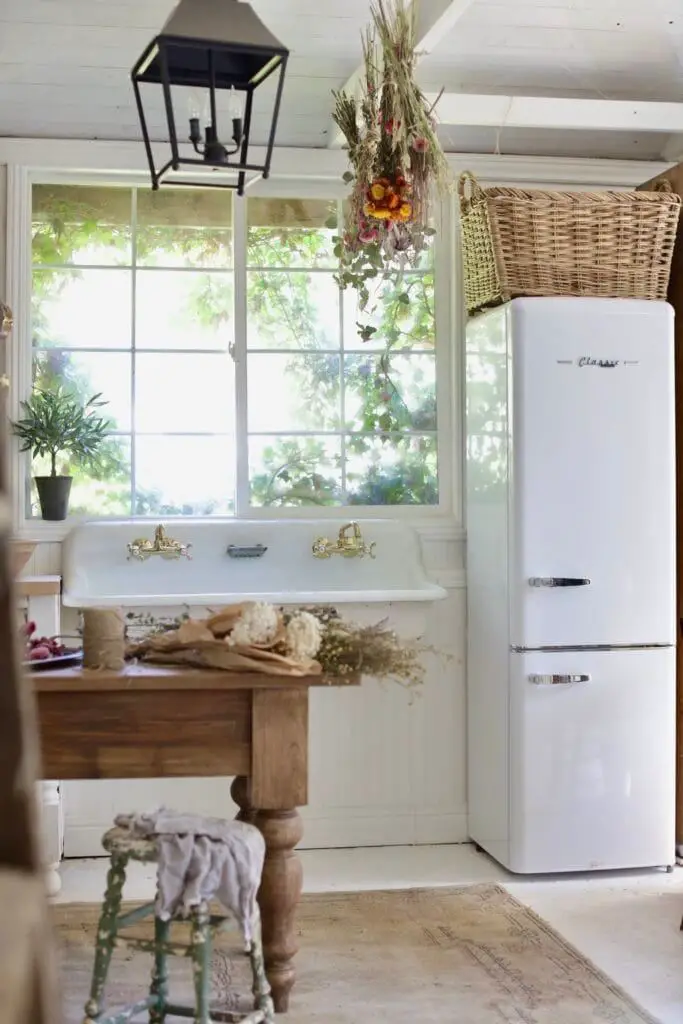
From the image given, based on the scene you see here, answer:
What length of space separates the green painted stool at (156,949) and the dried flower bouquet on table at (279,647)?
1.37ft

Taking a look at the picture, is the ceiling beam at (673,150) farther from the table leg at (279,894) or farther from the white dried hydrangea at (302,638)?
the table leg at (279,894)

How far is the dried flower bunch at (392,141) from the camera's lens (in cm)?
346

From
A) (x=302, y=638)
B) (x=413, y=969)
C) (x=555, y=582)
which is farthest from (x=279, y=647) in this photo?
(x=555, y=582)

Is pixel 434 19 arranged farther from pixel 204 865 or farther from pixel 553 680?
pixel 204 865

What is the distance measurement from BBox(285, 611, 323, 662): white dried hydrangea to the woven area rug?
843mm

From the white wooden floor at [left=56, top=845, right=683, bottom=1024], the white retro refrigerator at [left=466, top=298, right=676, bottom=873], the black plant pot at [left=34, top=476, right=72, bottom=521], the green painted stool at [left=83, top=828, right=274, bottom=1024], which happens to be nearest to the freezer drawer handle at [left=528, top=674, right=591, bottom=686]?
the white retro refrigerator at [left=466, top=298, right=676, bottom=873]

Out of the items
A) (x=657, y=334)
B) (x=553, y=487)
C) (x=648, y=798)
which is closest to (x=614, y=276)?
(x=657, y=334)

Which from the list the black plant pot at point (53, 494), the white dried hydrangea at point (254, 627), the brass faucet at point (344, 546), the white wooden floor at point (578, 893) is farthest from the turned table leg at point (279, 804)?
the black plant pot at point (53, 494)

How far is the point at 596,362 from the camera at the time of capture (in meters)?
3.85

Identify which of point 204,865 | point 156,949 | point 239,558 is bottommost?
point 156,949

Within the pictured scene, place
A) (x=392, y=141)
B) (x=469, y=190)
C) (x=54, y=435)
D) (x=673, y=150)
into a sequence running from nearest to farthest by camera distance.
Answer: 1. (x=392, y=141)
2. (x=54, y=435)
3. (x=469, y=190)
4. (x=673, y=150)

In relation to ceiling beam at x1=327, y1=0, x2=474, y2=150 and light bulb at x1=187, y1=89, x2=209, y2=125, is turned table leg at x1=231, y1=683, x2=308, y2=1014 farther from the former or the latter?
ceiling beam at x1=327, y1=0, x2=474, y2=150

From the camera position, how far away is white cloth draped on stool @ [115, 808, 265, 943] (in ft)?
7.63

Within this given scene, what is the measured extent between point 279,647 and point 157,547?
161 centimetres
